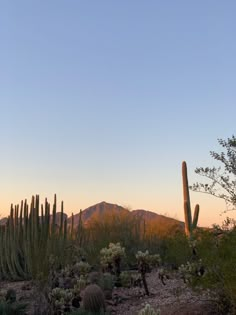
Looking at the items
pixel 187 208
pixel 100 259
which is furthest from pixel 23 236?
pixel 187 208

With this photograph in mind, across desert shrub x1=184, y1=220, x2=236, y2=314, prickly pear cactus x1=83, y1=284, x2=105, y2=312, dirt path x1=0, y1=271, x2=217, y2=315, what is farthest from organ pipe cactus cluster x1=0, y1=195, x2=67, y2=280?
desert shrub x1=184, y1=220, x2=236, y2=314

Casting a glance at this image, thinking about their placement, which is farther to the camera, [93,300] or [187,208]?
[187,208]

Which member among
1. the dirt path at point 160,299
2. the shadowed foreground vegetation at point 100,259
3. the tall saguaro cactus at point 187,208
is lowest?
the dirt path at point 160,299

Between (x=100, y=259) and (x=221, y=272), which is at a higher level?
(x=100, y=259)

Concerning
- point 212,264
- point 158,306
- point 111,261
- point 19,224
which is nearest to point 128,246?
point 19,224

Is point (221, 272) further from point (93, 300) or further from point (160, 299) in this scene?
point (93, 300)

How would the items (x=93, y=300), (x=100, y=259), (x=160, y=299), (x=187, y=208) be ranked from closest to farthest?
(x=93, y=300) < (x=160, y=299) < (x=100, y=259) < (x=187, y=208)

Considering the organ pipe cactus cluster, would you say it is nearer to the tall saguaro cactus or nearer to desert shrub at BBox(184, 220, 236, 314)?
the tall saguaro cactus

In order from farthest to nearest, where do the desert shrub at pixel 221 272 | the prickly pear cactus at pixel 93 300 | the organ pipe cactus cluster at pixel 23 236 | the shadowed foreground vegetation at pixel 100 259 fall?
the organ pipe cactus cluster at pixel 23 236
the prickly pear cactus at pixel 93 300
the shadowed foreground vegetation at pixel 100 259
the desert shrub at pixel 221 272

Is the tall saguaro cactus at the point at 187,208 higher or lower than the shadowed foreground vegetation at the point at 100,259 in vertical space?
higher

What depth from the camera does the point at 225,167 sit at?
1401 centimetres

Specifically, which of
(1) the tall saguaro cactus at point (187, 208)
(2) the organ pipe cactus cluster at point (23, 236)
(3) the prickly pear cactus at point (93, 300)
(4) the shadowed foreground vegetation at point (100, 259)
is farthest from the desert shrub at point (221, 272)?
(1) the tall saguaro cactus at point (187, 208)

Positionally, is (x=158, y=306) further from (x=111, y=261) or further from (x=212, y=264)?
(x=111, y=261)

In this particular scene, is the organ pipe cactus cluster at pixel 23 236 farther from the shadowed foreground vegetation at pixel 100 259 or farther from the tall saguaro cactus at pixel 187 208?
the tall saguaro cactus at pixel 187 208
